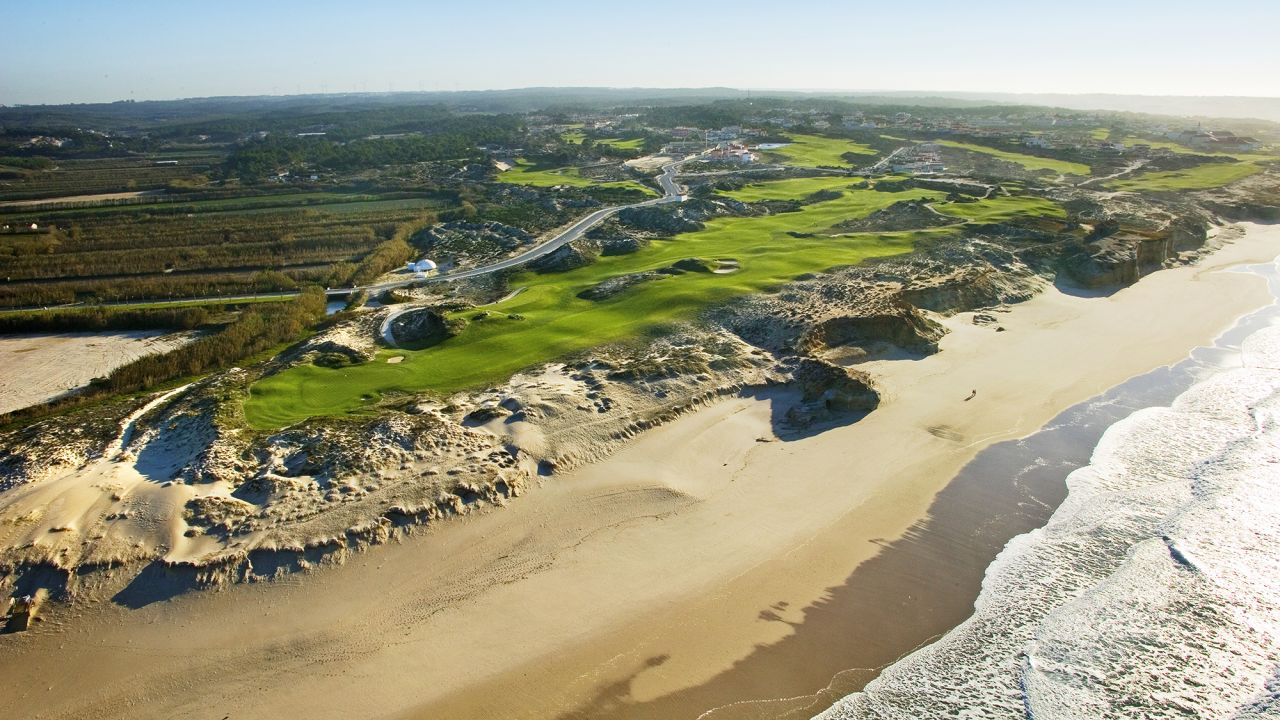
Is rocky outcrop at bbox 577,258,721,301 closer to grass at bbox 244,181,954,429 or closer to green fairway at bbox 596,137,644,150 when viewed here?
grass at bbox 244,181,954,429

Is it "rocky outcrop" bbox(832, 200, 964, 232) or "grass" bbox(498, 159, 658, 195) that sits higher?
"grass" bbox(498, 159, 658, 195)

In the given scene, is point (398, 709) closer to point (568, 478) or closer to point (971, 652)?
point (568, 478)

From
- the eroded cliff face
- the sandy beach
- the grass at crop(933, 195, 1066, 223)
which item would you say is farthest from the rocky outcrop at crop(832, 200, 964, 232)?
the sandy beach

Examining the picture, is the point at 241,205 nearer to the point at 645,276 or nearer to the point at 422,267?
the point at 422,267

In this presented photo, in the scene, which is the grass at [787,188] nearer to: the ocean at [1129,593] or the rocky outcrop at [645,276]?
the rocky outcrop at [645,276]

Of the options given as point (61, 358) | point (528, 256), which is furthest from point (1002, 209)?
point (61, 358)

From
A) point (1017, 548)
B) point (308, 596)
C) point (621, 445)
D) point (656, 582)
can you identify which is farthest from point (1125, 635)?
point (308, 596)
